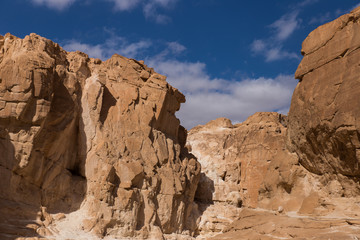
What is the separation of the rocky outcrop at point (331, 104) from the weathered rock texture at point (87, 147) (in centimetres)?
1175

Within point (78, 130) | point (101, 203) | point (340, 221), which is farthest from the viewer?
point (78, 130)

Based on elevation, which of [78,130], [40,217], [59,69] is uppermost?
[59,69]

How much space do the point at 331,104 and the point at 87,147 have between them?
16175mm

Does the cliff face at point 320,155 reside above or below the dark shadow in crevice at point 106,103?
below

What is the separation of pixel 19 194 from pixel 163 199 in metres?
10.8

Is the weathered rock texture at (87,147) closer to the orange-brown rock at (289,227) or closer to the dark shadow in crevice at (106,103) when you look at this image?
the dark shadow in crevice at (106,103)

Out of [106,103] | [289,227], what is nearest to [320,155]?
[289,227]

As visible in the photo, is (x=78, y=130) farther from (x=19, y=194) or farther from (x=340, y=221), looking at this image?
(x=340, y=221)

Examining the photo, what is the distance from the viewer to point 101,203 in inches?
952

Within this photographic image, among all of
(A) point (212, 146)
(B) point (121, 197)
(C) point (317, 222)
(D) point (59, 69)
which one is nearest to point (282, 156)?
(C) point (317, 222)

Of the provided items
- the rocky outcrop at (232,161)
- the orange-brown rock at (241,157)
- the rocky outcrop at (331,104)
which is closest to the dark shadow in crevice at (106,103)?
the rocky outcrop at (232,161)

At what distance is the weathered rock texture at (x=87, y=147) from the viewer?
68.5 feet

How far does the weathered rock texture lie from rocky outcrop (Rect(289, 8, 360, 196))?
11.8 metres

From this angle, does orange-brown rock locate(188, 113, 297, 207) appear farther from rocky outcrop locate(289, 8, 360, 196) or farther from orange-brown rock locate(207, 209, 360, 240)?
orange-brown rock locate(207, 209, 360, 240)
